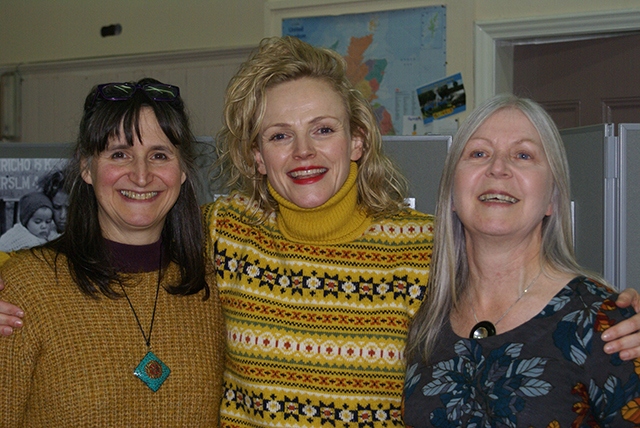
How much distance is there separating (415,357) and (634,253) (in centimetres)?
99

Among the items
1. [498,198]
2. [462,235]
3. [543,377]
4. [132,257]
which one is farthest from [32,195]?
[543,377]

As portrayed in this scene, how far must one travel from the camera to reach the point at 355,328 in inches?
64.1

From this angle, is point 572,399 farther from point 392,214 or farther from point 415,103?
point 415,103

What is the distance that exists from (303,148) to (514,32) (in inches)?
91.2

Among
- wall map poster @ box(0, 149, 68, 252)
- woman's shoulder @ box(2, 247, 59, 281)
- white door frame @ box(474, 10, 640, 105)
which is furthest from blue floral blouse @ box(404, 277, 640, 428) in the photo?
white door frame @ box(474, 10, 640, 105)

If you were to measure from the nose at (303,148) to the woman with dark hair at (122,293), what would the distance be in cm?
28

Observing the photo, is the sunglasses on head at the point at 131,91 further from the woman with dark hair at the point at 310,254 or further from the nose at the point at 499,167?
the nose at the point at 499,167

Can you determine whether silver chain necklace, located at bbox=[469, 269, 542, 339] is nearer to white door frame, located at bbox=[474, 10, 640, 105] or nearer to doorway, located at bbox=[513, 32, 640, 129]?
white door frame, located at bbox=[474, 10, 640, 105]

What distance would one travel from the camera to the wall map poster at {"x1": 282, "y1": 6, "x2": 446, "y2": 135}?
3.80 meters

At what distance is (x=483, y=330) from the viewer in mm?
1494

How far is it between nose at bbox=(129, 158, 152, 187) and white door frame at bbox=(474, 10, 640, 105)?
7.76 ft

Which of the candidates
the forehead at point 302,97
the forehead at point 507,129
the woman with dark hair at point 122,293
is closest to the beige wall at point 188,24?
the forehead at point 302,97

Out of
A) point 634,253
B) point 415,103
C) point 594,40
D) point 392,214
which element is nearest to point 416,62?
point 415,103

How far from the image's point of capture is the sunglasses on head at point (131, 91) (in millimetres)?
1702
